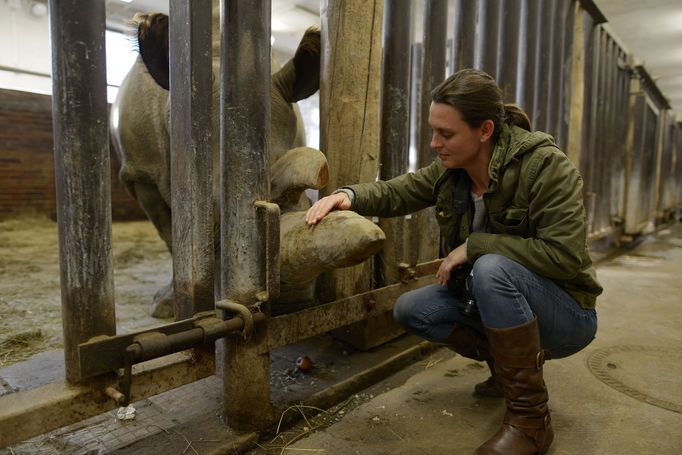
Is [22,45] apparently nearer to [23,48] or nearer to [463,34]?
[23,48]

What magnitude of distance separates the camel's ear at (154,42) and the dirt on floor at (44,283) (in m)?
1.60

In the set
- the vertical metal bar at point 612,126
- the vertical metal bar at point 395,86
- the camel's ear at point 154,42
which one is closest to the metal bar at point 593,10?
the vertical metal bar at point 612,126

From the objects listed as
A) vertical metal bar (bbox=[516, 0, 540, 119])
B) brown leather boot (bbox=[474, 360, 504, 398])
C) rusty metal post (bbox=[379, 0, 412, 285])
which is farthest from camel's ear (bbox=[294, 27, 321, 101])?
vertical metal bar (bbox=[516, 0, 540, 119])

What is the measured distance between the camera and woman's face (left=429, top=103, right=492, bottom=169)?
6.08ft

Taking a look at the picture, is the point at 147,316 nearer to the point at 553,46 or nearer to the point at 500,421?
the point at 500,421

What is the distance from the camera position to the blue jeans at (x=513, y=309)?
1.77 meters

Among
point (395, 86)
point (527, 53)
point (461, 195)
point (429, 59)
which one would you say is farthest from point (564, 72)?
point (461, 195)

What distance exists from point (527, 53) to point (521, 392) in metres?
3.36

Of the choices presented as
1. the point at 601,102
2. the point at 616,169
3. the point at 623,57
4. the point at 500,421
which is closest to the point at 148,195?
the point at 500,421

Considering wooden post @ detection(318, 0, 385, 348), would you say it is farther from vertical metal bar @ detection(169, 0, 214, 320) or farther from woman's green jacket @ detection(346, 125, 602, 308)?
vertical metal bar @ detection(169, 0, 214, 320)

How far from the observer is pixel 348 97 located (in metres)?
2.38

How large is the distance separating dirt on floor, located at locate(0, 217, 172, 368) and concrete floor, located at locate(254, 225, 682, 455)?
1.72m

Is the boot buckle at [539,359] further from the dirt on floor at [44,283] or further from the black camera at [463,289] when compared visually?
the dirt on floor at [44,283]

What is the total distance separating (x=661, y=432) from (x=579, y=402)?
0.33 m
